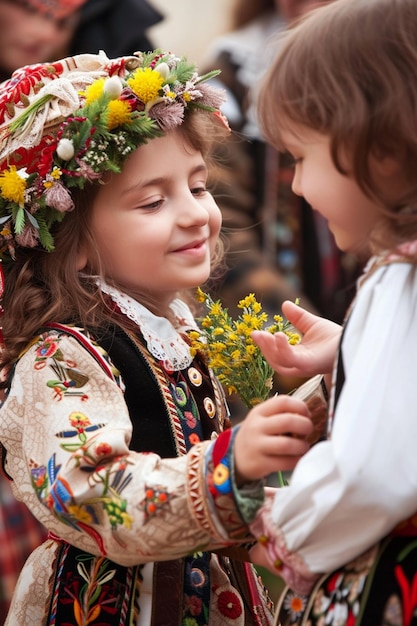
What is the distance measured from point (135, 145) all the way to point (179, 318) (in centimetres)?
47

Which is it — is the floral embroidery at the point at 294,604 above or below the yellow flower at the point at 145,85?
below

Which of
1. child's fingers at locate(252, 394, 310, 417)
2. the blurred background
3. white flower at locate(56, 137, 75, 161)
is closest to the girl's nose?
white flower at locate(56, 137, 75, 161)

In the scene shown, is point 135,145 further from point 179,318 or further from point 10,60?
point 10,60

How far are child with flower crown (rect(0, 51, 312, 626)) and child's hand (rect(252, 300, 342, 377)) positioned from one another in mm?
265

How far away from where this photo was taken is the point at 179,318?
2602 mm

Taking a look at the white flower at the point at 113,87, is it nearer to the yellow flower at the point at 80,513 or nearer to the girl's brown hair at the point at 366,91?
the girl's brown hair at the point at 366,91

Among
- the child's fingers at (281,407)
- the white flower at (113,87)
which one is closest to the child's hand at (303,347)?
the child's fingers at (281,407)

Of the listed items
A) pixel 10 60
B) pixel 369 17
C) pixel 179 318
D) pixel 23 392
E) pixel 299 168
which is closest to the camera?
pixel 369 17

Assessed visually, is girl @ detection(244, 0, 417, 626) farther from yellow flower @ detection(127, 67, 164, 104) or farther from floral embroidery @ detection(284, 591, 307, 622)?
yellow flower @ detection(127, 67, 164, 104)

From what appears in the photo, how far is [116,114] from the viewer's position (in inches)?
91.1

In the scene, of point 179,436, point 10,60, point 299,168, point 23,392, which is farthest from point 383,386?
point 10,60

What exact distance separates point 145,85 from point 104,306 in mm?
509

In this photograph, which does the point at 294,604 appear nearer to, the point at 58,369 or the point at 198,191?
the point at 58,369

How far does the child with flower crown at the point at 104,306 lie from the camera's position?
2.20m
